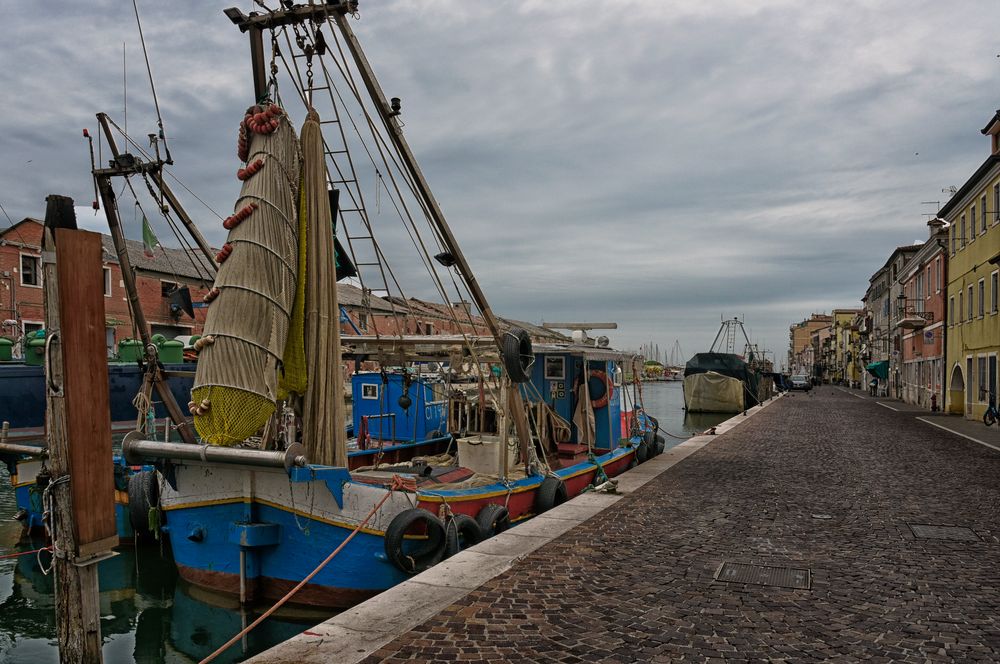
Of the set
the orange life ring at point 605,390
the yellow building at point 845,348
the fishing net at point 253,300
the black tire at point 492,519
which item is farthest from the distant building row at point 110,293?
the yellow building at point 845,348

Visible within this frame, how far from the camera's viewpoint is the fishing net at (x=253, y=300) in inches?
307

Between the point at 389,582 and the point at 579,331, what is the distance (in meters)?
9.24

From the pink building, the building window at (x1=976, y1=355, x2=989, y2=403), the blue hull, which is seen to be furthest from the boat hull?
the pink building

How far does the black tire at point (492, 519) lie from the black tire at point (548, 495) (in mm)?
1342

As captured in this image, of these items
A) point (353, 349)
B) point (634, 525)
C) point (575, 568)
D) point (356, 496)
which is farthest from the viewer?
point (353, 349)

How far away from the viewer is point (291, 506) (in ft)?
26.6

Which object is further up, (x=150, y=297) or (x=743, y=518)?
(x=150, y=297)

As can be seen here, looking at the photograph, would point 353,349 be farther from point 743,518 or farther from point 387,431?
point 743,518

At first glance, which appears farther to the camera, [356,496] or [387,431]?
[387,431]

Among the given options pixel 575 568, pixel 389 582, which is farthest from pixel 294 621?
pixel 575 568

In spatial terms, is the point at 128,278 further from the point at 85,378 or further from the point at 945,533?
the point at 945,533

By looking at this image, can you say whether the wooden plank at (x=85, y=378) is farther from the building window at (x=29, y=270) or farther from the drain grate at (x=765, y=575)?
the building window at (x=29, y=270)

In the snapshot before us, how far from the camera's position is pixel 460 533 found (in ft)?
30.3

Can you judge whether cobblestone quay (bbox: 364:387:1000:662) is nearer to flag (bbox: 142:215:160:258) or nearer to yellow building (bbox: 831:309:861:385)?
flag (bbox: 142:215:160:258)
